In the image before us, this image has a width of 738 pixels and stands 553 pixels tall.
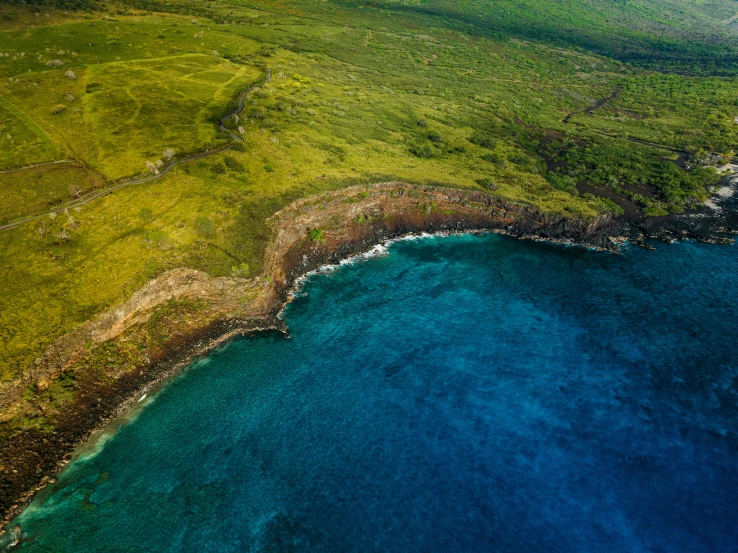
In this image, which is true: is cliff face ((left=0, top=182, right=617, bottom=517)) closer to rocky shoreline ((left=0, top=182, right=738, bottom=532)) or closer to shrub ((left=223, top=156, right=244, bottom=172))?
rocky shoreline ((left=0, top=182, right=738, bottom=532))

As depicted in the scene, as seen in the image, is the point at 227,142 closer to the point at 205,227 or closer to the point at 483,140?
the point at 205,227

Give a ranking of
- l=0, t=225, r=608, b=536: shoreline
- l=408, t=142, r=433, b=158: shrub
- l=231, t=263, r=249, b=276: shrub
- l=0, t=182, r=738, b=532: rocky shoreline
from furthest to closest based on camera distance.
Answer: l=408, t=142, r=433, b=158: shrub
l=231, t=263, r=249, b=276: shrub
l=0, t=182, r=738, b=532: rocky shoreline
l=0, t=225, r=608, b=536: shoreline

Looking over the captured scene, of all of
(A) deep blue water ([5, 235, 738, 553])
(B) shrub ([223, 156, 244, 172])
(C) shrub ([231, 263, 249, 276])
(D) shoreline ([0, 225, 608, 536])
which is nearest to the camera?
(A) deep blue water ([5, 235, 738, 553])

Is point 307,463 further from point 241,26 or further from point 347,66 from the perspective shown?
point 241,26

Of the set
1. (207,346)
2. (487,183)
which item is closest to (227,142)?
(207,346)

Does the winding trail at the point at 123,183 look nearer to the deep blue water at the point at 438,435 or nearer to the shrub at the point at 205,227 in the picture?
the shrub at the point at 205,227

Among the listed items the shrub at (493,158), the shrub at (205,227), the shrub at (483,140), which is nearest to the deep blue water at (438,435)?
the shrub at (205,227)

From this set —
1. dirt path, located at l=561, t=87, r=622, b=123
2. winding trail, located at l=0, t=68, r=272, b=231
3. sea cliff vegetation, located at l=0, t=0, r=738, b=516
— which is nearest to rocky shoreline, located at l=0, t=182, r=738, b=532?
sea cliff vegetation, located at l=0, t=0, r=738, b=516
